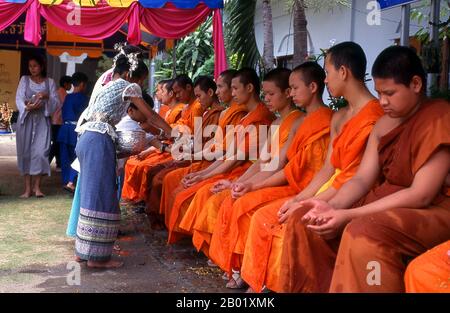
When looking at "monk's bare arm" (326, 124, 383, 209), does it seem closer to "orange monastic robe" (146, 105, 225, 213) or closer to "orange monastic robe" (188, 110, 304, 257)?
"orange monastic robe" (188, 110, 304, 257)

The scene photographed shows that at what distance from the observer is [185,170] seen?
5867 mm

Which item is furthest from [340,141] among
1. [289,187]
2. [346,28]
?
[346,28]

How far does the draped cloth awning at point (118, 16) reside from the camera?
21.7 ft

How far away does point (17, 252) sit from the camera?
5.02 m

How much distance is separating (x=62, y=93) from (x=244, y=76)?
6233mm

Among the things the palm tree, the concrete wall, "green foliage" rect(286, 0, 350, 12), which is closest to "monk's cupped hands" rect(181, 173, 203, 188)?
the palm tree

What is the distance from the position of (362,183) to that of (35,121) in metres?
5.79

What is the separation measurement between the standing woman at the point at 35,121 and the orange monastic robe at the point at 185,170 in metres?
2.64

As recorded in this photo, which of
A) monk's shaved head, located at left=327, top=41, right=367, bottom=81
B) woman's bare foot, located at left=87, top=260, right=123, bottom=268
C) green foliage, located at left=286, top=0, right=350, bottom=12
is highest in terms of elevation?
green foliage, located at left=286, top=0, right=350, bottom=12

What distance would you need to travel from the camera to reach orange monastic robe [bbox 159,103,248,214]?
5.33 meters

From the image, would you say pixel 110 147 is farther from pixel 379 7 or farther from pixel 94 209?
pixel 379 7

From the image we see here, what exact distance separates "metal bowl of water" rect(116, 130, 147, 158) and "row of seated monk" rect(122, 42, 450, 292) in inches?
23.8
